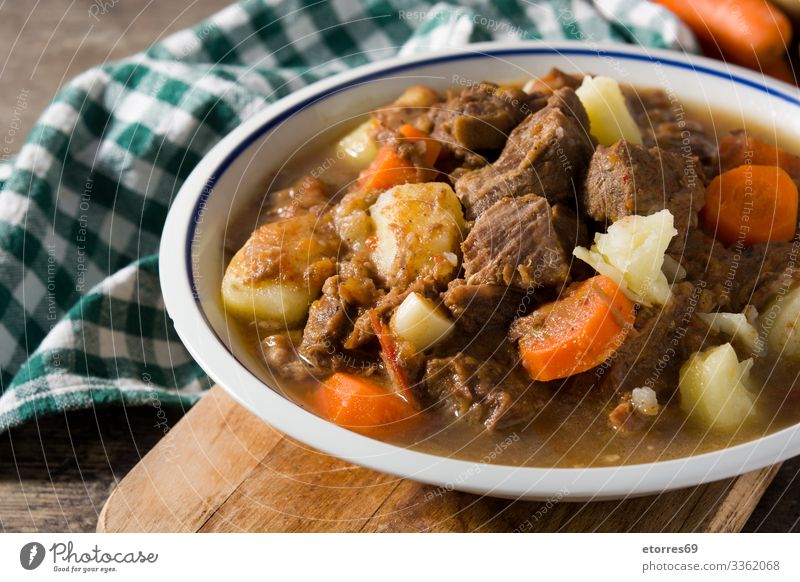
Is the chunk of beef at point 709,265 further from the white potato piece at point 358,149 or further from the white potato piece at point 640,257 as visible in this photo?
the white potato piece at point 358,149

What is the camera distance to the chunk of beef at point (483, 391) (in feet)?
7.34

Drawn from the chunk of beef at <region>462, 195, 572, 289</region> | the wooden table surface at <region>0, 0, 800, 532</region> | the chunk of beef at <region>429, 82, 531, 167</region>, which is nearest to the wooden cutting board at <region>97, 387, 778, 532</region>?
the wooden table surface at <region>0, 0, 800, 532</region>

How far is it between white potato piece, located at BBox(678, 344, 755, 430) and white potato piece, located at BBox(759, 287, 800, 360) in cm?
23

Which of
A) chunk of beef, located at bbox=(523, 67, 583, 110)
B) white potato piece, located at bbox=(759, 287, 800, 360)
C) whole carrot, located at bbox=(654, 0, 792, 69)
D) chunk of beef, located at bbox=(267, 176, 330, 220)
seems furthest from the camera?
whole carrot, located at bbox=(654, 0, 792, 69)

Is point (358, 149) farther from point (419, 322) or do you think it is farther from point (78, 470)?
point (78, 470)

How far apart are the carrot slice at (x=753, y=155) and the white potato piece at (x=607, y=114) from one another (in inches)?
14.0

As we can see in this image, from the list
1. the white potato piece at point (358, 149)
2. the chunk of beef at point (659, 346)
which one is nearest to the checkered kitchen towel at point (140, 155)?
the white potato piece at point (358, 149)

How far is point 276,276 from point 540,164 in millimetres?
810

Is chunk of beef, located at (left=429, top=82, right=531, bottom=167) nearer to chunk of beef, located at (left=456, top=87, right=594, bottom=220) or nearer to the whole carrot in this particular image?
chunk of beef, located at (left=456, top=87, right=594, bottom=220)

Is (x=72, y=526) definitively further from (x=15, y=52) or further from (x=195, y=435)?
(x=15, y=52)

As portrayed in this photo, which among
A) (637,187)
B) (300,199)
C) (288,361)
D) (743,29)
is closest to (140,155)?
(300,199)

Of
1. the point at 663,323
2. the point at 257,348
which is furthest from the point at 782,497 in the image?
the point at 257,348

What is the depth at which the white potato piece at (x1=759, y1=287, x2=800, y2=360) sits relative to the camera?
2.40m
